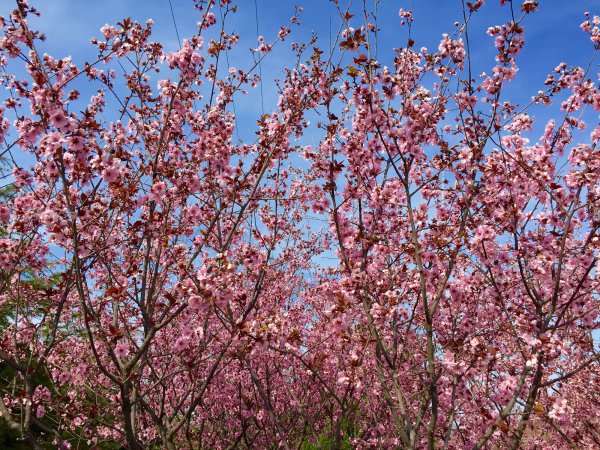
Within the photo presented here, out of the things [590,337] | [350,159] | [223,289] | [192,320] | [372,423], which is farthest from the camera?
[192,320]

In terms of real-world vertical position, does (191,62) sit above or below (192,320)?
above

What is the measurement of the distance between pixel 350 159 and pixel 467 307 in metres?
2.80

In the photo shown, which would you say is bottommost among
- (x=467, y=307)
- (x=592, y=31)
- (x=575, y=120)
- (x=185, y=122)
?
(x=467, y=307)

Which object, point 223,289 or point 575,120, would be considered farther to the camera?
A: point 575,120

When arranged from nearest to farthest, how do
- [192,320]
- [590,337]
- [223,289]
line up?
[223,289]
[590,337]
[192,320]

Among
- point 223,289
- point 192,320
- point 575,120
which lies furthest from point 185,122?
point 575,120

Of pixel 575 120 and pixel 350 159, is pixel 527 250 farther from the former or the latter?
pixel 350 159

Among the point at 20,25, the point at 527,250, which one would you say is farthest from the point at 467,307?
the point at 20,25

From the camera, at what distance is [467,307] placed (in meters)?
6.49

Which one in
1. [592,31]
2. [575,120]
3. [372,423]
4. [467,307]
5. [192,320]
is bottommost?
[372,423]

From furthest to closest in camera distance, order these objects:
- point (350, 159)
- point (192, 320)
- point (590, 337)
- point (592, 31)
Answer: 1. point (192, 320)
2. point (590, 337)
3. point (350, 159)
4. point (592, 31)

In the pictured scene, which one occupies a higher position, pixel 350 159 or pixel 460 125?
pixel 460 125

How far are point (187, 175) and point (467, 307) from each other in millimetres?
4472

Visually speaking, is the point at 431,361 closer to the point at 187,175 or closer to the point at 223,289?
the point at 223,289
